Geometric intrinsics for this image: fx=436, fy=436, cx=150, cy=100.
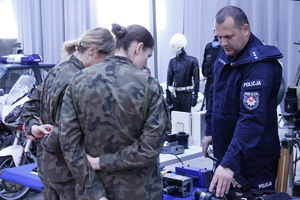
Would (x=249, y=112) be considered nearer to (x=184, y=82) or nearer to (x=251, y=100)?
(x=251, y=100)

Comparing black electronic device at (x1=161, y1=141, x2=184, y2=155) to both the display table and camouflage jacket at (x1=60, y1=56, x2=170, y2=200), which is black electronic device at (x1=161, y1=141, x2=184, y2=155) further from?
camouflage jacket at (x1=60, y1=56, x2=170, y2=200)

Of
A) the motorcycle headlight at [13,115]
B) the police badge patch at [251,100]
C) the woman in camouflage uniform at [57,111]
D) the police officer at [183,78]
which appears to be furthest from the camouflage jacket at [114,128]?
the police officer at [183,78]

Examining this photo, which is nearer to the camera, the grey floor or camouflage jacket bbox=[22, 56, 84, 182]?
camouflage jacket bbox=[22, 56, 84, 182]

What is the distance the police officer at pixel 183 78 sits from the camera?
6016 mm

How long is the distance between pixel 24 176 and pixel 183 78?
3469mm

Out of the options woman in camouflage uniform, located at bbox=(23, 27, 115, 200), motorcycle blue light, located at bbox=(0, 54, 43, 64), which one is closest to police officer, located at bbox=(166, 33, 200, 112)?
motorcycle blue light, located at bbox=(0, 54, 43, 64)

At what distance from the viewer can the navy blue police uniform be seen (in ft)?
6.05

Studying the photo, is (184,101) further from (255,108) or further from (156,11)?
(255,108)

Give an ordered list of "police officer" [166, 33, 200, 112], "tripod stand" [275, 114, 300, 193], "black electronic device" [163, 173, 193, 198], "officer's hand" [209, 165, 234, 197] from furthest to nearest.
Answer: "police officer" [166, 33, 200, 112] < "tripod stand" [275, 114, 300, 193] < "black electronic device" [163, 173, 193, 198] < "officer's hand" [209, 165, 234, 197]

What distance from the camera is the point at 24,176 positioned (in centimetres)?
295

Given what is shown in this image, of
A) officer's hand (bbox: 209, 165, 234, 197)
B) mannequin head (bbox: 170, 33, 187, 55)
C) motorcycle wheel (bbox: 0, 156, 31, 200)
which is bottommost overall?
motorcycle wheel (bbox: 0, 156, 31, 200)

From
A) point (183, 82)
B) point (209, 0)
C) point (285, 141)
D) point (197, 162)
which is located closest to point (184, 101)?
point (183, 82)

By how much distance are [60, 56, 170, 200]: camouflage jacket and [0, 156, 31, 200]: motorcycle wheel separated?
2274mm

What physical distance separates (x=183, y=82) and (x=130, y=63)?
4481 millimetres
